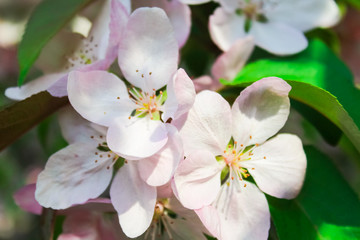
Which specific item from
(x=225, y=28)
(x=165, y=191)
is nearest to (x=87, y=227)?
(x=165, y=191)

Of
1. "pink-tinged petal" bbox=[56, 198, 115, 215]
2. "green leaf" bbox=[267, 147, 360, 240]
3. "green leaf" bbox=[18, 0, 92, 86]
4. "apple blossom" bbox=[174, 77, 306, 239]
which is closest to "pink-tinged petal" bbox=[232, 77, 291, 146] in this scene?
"apple blossom" bbox=[174, 77, 306, 239]

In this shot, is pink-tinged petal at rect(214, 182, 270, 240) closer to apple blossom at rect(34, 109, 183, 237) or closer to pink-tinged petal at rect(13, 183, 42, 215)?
apple blossom at rect(34, 109, 183, 237)

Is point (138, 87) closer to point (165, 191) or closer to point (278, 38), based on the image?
point (165, 191)

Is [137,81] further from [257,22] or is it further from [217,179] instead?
[257,22]

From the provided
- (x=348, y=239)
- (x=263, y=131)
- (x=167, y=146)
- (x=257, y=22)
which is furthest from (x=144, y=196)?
(x=257, y=22)

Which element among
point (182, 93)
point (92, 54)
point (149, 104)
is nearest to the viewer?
point (182, 93)
